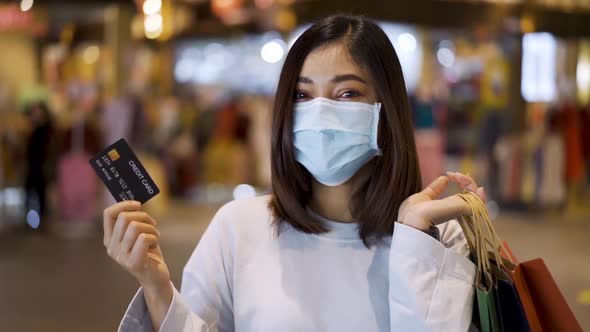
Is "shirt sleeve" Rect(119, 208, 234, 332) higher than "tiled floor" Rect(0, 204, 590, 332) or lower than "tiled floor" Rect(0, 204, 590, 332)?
higher

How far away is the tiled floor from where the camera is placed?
224 inches

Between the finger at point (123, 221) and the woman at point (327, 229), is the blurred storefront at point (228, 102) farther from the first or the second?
the finger at point (123, 221)

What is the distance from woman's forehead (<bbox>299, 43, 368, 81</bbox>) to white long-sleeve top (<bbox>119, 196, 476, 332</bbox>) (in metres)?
0.33

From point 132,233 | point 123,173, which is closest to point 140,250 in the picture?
point 132,233

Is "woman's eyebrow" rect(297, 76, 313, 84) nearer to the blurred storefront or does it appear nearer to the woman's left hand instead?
the woman's left hand

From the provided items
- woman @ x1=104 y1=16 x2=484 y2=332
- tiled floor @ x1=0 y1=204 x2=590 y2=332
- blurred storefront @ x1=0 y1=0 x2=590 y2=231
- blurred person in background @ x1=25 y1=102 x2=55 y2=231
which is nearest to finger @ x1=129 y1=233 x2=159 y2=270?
woman @ x1=104 y1=16 x2=484 y2=332

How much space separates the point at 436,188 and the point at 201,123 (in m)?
12.8

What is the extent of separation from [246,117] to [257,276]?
1158 centimetres

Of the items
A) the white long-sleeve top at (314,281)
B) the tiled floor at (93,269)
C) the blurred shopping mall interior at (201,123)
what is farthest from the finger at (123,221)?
the blurred shopping mall interior at (201,123)

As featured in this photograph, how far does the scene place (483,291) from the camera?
1718 mm

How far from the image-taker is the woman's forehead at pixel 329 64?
188 cm

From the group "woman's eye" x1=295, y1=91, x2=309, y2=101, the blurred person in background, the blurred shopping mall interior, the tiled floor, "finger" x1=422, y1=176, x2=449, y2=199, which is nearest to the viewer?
"finger" x1=422, y1=176, x2=449, y2=199

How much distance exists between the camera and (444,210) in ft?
5.76

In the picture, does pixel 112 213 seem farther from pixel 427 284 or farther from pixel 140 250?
pixel 427 284
